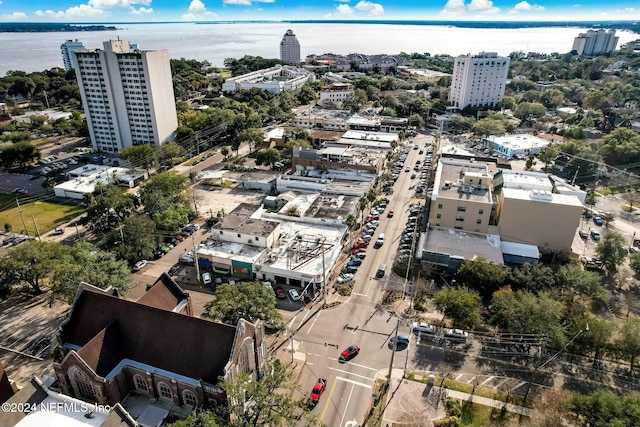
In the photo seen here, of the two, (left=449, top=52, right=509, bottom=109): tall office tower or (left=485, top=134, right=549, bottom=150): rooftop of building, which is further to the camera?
(left=449, top=52, right=509, bottom=109): tall office tower

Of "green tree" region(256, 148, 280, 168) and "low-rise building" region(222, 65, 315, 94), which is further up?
"low-rise building" region(222, 65, 315, 94)

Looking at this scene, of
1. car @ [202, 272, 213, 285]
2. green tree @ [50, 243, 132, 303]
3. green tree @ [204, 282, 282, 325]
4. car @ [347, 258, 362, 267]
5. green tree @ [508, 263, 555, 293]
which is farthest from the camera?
car @ [347, 258, 362, 267]

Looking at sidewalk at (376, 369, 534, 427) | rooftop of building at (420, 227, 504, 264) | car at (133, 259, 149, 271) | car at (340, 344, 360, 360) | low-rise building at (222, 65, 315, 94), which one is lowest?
car at (133, 259, 149, 271)

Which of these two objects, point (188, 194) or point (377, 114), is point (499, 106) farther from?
point (188, 194)

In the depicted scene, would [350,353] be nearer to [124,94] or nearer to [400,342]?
[400,342]

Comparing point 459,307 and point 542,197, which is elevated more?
point 542,197

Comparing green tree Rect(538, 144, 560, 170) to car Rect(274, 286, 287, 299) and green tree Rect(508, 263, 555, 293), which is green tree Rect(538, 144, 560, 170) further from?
car Rect(274, 286, 287, 299)

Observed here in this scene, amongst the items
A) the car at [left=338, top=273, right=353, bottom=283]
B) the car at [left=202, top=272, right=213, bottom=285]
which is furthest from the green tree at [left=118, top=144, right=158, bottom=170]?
the car at [left=338, top=273, right=353, bottom=283]

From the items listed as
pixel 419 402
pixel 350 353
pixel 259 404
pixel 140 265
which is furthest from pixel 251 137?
pixel 259 404
